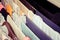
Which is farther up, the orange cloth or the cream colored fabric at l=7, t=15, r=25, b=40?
the orange cloth

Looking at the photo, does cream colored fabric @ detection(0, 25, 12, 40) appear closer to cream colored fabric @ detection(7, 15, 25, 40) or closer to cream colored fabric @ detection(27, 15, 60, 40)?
cream colored fabric @ detection(7, 15, 25, 40)

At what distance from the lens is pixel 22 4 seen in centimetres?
151

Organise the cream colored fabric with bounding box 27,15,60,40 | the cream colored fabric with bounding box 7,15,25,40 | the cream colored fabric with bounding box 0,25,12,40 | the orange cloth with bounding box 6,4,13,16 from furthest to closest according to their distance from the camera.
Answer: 1. the orange cloth with bounding box 6,4,13,16
2. the cream colored fabric with bounding box 0,25,12,40
3. the cream colored fabric with bounding box 7,15,25,40
4. the cream colored fabric with bounding box 27,15,60,40

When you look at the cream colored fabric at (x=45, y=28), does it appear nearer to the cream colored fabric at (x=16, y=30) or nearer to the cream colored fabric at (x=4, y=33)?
the cream colored fabric at (x=16, y=30)

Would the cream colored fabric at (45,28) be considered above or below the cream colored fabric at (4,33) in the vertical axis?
above

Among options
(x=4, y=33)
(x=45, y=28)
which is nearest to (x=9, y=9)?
(x=4, y=33)

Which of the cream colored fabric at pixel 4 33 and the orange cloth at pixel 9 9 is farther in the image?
the orange cloth at pixel 9 9

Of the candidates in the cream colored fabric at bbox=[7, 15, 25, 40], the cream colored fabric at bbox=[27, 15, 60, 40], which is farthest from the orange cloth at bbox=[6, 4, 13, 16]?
the cream colored fabric at bbox=[27, 15, 60, 40]

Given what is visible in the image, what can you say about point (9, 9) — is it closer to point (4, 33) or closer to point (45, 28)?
point (4, 33)

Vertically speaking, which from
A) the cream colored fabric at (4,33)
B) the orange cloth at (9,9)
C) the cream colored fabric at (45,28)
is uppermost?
the orange cloth at (9,9)

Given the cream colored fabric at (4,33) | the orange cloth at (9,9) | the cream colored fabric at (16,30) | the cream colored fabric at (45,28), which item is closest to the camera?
the cream colored fabric at (45,28)

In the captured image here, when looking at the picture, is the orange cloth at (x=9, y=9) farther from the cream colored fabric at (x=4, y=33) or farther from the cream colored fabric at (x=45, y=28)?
the cream colored fabric at (x=45, y=28)

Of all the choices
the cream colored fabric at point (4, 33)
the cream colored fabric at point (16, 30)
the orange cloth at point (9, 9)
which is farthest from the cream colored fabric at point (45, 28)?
the orange cloth at point (9, 9)

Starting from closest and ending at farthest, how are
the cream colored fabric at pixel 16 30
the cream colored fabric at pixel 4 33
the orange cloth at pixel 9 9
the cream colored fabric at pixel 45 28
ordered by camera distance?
the cream colored fabric at pixel 45 28 < the cream colored fabric at pixel 16 30 < the cream colored fabric at pixel 4 33 < the orange cloth at pixel 9 9
